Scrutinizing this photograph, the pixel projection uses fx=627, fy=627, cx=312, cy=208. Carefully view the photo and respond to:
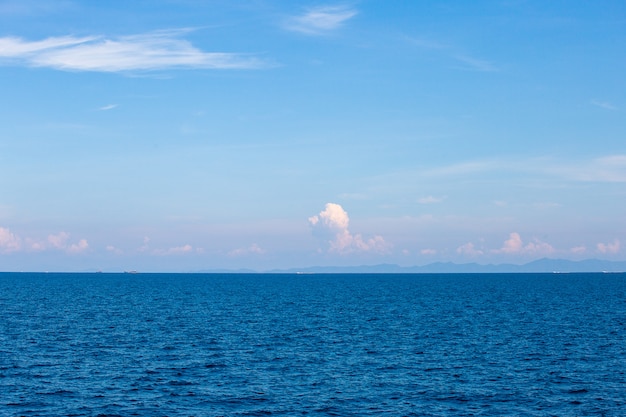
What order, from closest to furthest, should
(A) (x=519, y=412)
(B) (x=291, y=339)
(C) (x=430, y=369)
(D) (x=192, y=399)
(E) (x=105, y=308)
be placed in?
1. (A) (x=519, y=412)
2. (D) (x=192, y=399)
3. (C) (x=430, y=369)
4. (B) (x=291, y=339)
5. (E) (x=105, y=308)

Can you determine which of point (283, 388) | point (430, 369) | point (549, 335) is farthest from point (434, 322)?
point (283, 388)

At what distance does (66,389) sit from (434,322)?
65.6 metres

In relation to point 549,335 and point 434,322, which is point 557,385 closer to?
point 549,335

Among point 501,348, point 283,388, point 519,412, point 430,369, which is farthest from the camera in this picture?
point 501,348

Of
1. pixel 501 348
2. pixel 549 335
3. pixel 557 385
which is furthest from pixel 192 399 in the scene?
pixel 549 335

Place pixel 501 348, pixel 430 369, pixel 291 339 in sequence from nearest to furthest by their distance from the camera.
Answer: pixel 430 369 < pixel 501 348 < pixel 291 339

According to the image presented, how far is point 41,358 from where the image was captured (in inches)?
2539

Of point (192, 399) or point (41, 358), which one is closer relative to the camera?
point (192, 399)

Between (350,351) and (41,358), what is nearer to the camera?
(41,358)

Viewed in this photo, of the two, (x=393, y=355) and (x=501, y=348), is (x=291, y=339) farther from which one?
(x=501, y=348)

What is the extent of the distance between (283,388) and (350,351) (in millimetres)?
19853

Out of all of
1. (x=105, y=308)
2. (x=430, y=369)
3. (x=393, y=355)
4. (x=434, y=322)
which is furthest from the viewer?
(x=105, y=308)

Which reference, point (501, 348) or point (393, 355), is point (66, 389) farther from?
point (501, 348)

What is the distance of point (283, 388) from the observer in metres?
53.0
